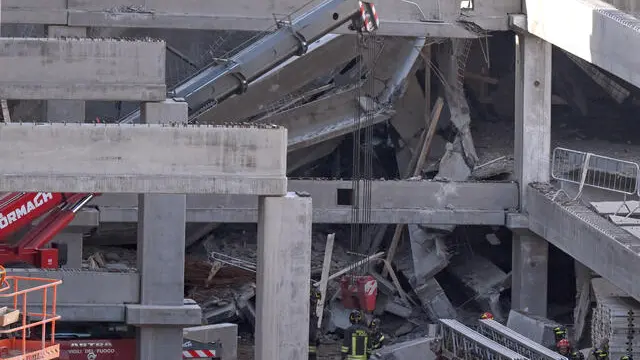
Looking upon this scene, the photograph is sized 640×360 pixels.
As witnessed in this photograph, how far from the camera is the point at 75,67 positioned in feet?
77.9

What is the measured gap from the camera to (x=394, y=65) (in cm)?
3416

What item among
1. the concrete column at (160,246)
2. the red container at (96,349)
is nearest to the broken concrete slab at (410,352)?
the red container at (96,349)

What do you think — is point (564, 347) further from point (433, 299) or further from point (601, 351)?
point (433, 299)

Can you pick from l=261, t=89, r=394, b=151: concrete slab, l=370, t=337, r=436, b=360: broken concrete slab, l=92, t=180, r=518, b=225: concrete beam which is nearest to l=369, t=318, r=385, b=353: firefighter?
l=370, t=337, r=436, b=360: broken concrete slab

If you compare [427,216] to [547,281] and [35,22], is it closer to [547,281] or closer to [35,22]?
[547,281]

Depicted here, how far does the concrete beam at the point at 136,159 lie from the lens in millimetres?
18469

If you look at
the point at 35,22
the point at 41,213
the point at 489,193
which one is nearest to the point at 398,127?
the point at 489,193

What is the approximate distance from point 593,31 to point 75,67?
31.6ft

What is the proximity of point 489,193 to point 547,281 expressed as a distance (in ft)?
7.50

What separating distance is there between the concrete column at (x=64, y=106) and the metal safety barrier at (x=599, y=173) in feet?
30.4

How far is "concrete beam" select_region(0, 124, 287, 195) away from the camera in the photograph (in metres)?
18.5

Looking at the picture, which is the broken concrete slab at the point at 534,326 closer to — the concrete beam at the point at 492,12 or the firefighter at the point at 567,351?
the firefighter at the point at 567,351

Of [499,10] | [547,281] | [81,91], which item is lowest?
[547,281]

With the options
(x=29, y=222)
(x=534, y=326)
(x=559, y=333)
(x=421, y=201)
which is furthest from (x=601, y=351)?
(x=29, y=222)
